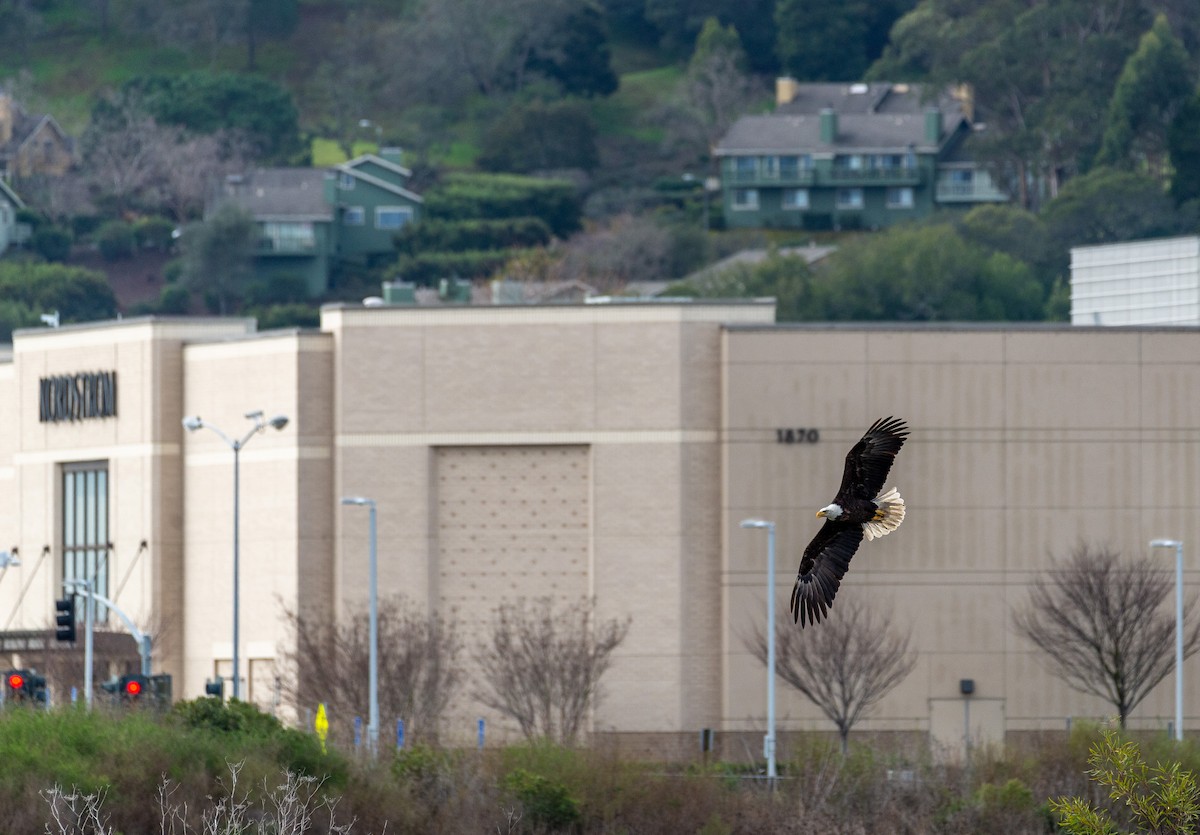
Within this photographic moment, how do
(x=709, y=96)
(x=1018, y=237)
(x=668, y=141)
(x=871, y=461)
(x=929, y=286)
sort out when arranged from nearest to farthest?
(x=871, y=461) < (x=929, y=286) < (x=1018, y=237) < (x=668, y=141) < (x=709, y=96)

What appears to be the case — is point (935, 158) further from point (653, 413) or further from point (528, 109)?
point (653, 413)

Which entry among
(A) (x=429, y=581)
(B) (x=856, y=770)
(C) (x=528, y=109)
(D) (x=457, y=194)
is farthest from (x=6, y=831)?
(C) (x=528, y=109)

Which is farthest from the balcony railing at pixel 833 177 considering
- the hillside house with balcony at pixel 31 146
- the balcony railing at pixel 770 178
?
the hillside house with balcony at pixel 31 146

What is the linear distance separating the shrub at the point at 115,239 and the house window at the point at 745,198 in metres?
34.9

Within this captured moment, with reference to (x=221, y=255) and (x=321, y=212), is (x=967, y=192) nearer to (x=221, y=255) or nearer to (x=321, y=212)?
(x=321, y=212)

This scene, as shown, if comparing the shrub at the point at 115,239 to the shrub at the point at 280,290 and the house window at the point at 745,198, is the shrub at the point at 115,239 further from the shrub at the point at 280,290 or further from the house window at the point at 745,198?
→ the house window at the point at 745,198

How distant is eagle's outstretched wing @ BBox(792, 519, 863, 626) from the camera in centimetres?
3266

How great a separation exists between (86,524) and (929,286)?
63.5 m

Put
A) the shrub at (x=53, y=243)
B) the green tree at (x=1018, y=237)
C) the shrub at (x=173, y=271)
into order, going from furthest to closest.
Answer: the shrub at (x=53, y=243) < the shrub at (x=173, y=271) < the green tree at (x=1018, y=237)

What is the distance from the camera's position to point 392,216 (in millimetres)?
169375

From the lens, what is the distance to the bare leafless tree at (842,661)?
6900cm

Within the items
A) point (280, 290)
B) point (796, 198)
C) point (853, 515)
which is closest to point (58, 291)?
point (280, 290)

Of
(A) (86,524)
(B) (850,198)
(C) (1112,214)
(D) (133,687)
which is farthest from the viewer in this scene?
(B) (850,198)

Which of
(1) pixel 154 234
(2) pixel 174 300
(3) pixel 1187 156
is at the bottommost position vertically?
(2) pixel 174 300
